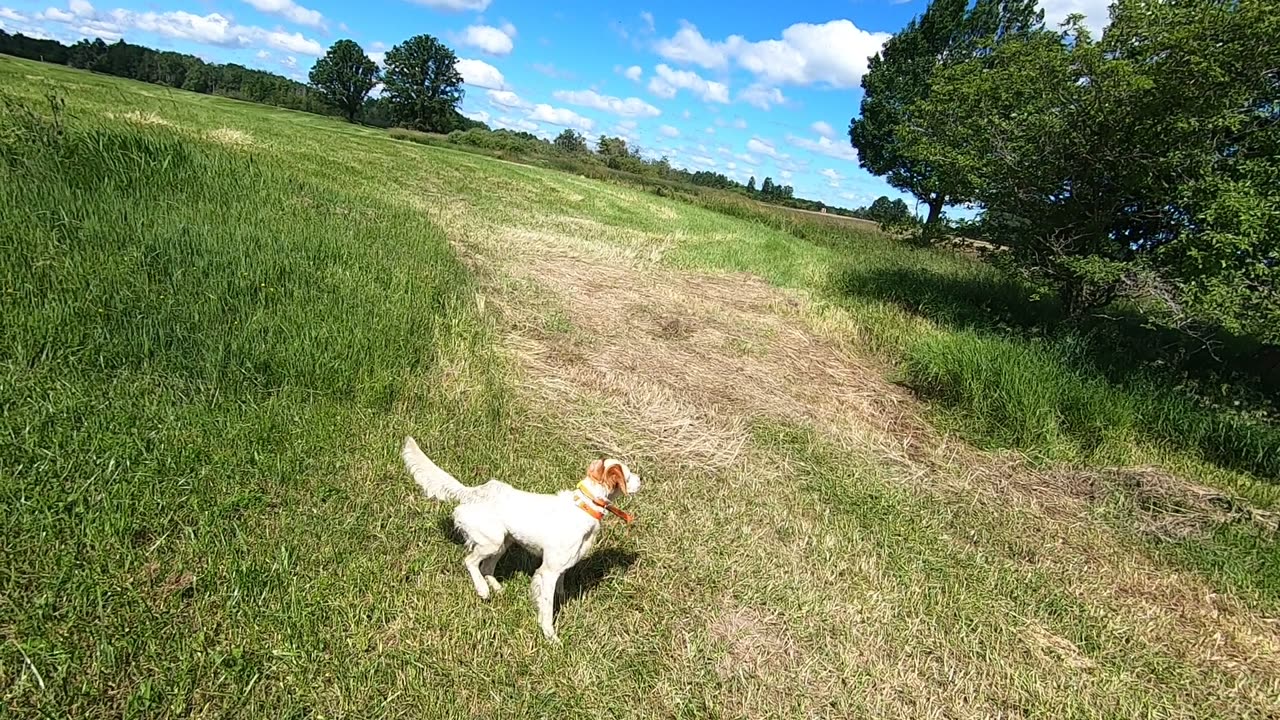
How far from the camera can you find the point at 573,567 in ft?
10.7

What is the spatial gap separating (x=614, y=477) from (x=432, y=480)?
3.27ft

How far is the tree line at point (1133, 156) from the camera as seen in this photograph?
5.71m

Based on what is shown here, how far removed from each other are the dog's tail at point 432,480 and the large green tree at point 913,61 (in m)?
29.5

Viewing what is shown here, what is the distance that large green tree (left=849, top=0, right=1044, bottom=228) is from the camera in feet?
95.6

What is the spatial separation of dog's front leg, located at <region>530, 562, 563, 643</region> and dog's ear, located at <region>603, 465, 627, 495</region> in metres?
0.46

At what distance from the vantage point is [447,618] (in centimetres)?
274

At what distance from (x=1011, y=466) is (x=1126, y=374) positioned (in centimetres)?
256

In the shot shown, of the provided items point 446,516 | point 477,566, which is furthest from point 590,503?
point 446,516

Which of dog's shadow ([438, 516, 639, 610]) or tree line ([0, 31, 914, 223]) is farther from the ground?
tree line ([0, 31, 914, 223])

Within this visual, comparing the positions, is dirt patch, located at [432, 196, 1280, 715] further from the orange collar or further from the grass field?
the orange collar

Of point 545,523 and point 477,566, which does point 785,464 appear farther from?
point 477,566

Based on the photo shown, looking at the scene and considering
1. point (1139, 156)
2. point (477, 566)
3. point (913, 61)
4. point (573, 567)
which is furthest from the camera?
point (913, 61)

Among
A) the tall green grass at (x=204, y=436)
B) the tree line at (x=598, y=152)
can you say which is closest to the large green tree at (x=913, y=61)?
the tree line at (x=598, y=152)

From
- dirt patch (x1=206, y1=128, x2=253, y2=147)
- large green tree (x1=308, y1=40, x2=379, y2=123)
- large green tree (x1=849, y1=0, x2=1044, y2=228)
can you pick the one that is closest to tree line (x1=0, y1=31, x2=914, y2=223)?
large green tree (x1=308, y1=40, x2=379, y2=123)
